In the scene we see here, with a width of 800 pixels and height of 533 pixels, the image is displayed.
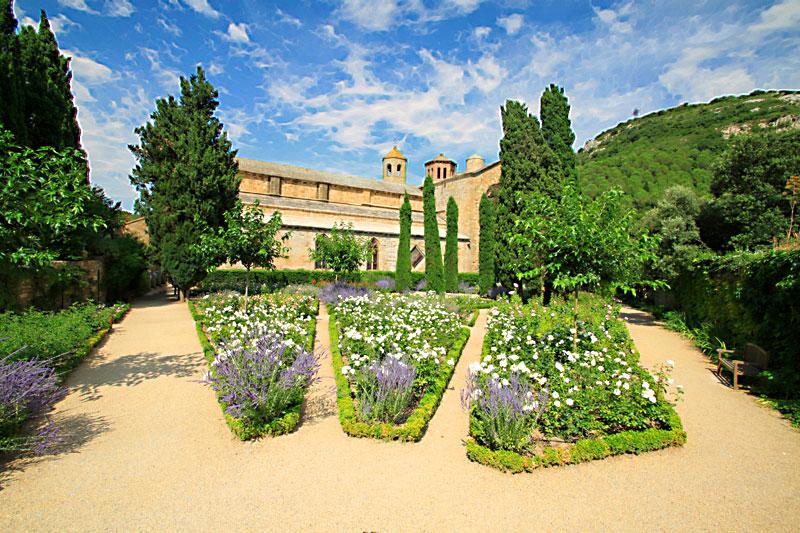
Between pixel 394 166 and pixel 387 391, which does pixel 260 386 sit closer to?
pixel 387 391

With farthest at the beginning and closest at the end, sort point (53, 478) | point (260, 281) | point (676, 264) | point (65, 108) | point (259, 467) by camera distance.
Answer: point (260, 281)
point (676, 264)
point (65, 108)
point (259, 467)
point (53, 478)

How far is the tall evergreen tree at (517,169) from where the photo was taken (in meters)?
16.7

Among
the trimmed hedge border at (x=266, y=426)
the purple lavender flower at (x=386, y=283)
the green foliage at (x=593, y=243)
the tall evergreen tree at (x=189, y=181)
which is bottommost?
the trimmed hedge border at (x=266, y=426)

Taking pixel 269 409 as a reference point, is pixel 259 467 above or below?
below

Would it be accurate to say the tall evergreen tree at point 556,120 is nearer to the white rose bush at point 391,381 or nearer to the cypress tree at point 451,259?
the cypress tree at point 451,259

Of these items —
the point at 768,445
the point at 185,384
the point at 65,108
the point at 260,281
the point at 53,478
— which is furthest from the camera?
the point at 260,281

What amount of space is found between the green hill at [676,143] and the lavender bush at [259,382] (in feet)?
105

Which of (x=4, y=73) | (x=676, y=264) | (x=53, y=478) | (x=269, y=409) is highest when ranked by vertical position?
(x=4, y=73)

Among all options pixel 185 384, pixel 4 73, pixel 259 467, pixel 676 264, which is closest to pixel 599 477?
pixel 259 467

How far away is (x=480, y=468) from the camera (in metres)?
3.92

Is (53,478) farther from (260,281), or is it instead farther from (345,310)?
(260,281)

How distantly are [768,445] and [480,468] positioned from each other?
3555 mm

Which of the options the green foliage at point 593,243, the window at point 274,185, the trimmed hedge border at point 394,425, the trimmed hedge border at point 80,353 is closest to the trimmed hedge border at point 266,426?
the trimmed hedge border at point 394,425

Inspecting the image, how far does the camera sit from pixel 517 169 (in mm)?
17031
